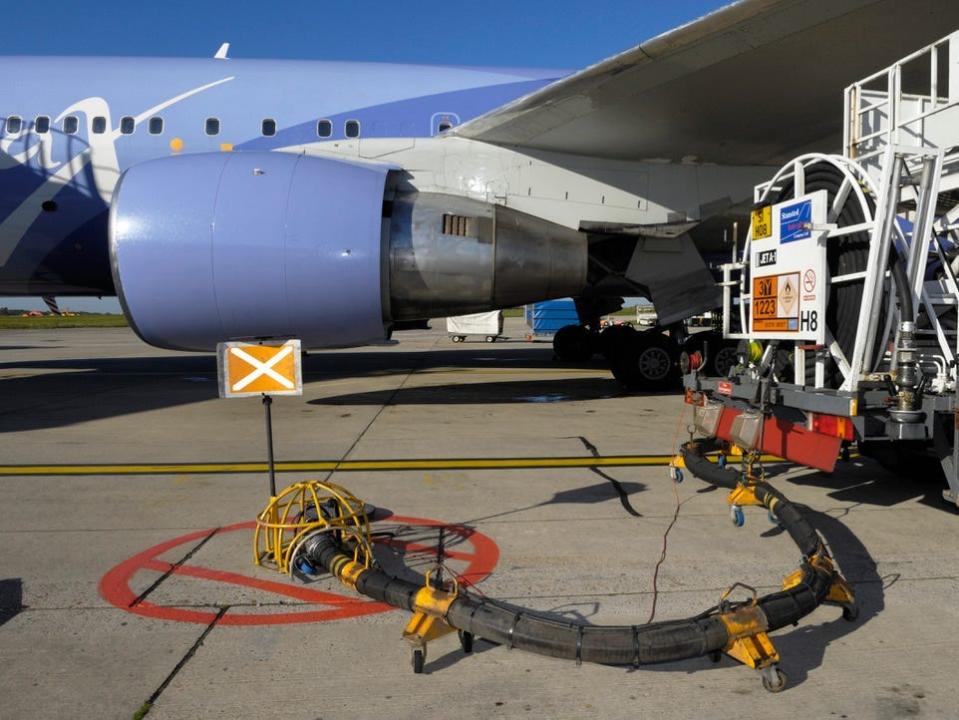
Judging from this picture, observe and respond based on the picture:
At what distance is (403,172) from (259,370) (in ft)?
19.7

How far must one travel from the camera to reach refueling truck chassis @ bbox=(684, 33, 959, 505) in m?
4.47

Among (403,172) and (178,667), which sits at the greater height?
(403,172)

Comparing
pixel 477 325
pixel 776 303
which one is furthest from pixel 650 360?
pixel 477 325

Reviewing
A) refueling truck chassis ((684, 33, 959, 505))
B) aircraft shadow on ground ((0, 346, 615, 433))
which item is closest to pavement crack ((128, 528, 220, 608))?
refueling truck chassis ((684, 33, 959, 505))

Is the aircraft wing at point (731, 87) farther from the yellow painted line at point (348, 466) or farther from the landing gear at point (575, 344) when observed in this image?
the landing gear at point (575, 344)

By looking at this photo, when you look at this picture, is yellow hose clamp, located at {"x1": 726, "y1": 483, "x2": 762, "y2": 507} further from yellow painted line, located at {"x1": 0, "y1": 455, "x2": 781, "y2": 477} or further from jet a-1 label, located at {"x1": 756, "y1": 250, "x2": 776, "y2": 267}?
yellow painted line, located at {"x1": 0, "y1": 455, "x2": 781, "y2": 477}

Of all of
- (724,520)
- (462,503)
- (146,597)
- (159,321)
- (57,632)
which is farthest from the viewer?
(159,321)

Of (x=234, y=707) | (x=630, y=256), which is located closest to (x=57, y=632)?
(x=234, y=707)

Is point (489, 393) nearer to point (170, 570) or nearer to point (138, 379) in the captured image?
point (138, 379)

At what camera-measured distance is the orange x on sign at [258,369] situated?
446 cm

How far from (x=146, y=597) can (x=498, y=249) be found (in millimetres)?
5933

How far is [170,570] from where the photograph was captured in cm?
412

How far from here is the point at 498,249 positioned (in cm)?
875

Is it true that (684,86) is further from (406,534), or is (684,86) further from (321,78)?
(406,534)
